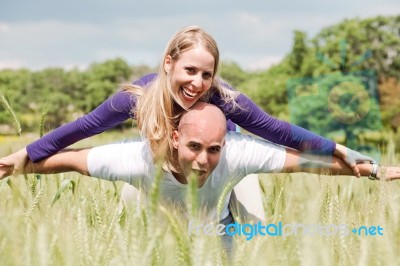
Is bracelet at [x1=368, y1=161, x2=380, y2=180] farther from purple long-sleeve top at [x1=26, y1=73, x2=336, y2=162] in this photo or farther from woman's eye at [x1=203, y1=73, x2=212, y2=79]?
woman's eye at [x1=203, y1=73, x2=212, y2=79]

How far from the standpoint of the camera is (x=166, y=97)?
78.4 inches

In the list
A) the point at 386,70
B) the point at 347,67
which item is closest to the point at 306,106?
the point at 347,67

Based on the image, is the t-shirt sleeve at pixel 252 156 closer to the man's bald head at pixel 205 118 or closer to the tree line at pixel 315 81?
the man's bald head at pixel 205 118

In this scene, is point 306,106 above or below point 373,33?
below

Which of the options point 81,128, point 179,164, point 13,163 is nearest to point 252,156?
point 179,164

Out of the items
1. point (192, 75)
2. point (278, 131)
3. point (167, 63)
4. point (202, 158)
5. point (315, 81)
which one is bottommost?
point (202, 158)

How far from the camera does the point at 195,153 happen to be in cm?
168

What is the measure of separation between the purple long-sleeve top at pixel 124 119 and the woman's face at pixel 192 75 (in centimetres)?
10

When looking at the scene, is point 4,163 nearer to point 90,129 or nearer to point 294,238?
point 90,129

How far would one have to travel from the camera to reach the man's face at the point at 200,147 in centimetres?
167

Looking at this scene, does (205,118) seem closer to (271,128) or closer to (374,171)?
(271,128)

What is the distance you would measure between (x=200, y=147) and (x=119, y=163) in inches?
14.7

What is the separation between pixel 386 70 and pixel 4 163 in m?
21.6

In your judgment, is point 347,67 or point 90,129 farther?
point 347,67
